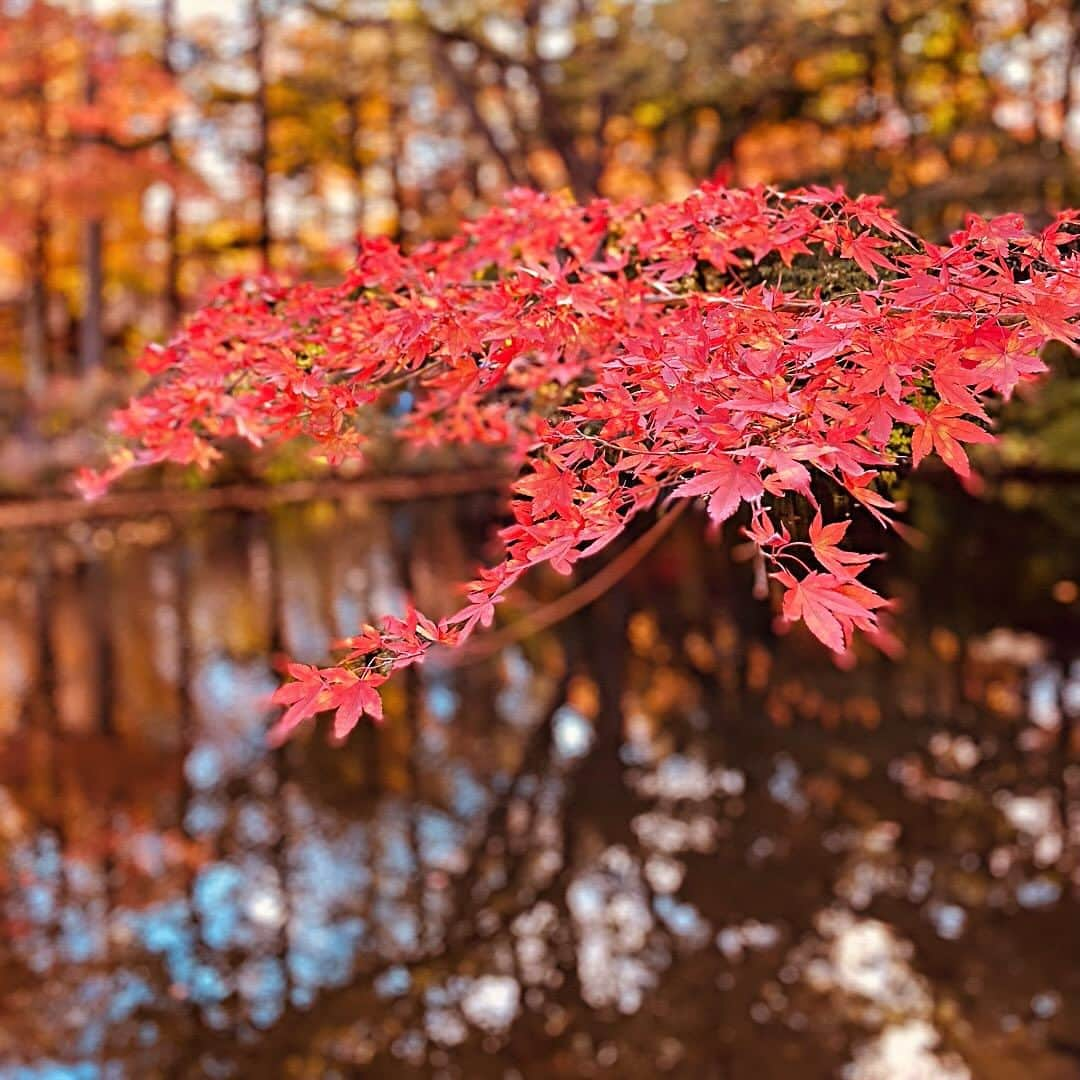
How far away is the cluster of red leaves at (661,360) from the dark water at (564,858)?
3087 millimetres

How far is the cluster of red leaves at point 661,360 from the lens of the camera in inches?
63.3

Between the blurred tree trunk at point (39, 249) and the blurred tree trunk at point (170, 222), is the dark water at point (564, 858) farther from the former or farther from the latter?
the blurred tree trunk at point (170, 222)

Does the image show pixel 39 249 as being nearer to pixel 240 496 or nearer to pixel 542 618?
pixel 240 496

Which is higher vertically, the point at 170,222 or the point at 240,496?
the point at 170,222

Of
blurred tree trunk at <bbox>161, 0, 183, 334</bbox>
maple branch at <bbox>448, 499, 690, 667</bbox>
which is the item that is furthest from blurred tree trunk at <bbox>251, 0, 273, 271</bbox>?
maple branch at <bbox>448, 499, 690, 667</bbox>

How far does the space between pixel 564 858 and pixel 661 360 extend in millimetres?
5074

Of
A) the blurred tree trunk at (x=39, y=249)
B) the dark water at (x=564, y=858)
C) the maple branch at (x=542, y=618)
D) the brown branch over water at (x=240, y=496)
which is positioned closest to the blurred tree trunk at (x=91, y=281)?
the blurred tree trunk at (x=39, y=249)

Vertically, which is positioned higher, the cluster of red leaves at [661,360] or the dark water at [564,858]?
the cluster of red leaves at [661,360]

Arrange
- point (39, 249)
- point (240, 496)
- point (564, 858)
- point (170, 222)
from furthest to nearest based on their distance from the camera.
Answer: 1. point (170, 222)
2. point (39, 249)
3. point (240, 496)
4. point (564, 858)

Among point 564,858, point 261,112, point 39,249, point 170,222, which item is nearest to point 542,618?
point 564,858

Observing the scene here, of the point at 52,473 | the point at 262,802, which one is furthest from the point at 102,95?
the point at 262,802

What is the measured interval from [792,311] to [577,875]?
4.60 metres

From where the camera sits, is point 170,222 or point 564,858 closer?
point 564,858

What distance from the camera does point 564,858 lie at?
21.2 ft
